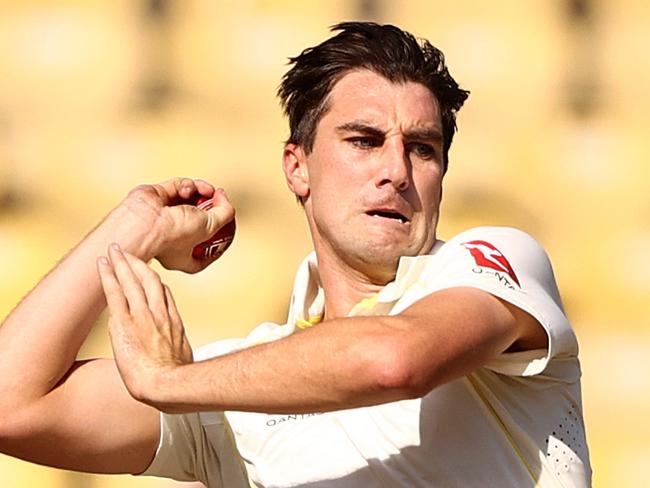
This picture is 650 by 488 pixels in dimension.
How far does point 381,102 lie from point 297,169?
0.72ft

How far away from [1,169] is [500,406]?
1.65 meters

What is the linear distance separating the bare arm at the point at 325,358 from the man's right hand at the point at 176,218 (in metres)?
0.38

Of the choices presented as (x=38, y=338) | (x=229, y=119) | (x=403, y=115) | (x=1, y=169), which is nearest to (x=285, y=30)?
(x=229, y=119)

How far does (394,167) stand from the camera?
2.14 m

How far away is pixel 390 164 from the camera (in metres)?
2.15

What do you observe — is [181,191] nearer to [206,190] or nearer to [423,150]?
[206,190]

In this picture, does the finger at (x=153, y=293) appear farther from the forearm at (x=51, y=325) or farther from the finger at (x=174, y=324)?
the forearm at (x=51, y=325)

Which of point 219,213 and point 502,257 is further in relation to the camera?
point 219,213

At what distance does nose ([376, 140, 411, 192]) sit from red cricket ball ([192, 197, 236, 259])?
247mm

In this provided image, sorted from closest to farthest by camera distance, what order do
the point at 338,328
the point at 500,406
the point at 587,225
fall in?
the point at 338,328 → the point at 500,406 → the point at 587,225

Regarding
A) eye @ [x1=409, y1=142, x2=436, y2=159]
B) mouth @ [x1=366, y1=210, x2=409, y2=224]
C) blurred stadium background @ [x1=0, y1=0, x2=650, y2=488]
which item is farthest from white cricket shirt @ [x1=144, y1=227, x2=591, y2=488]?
blurred stadium background @ [x1=0, y1=0, x2=650, y2=488]

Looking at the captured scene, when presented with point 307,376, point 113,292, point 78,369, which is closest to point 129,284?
point 113,292

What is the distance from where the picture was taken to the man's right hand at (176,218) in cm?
218

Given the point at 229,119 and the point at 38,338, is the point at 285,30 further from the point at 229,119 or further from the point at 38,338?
the point at 38,338
